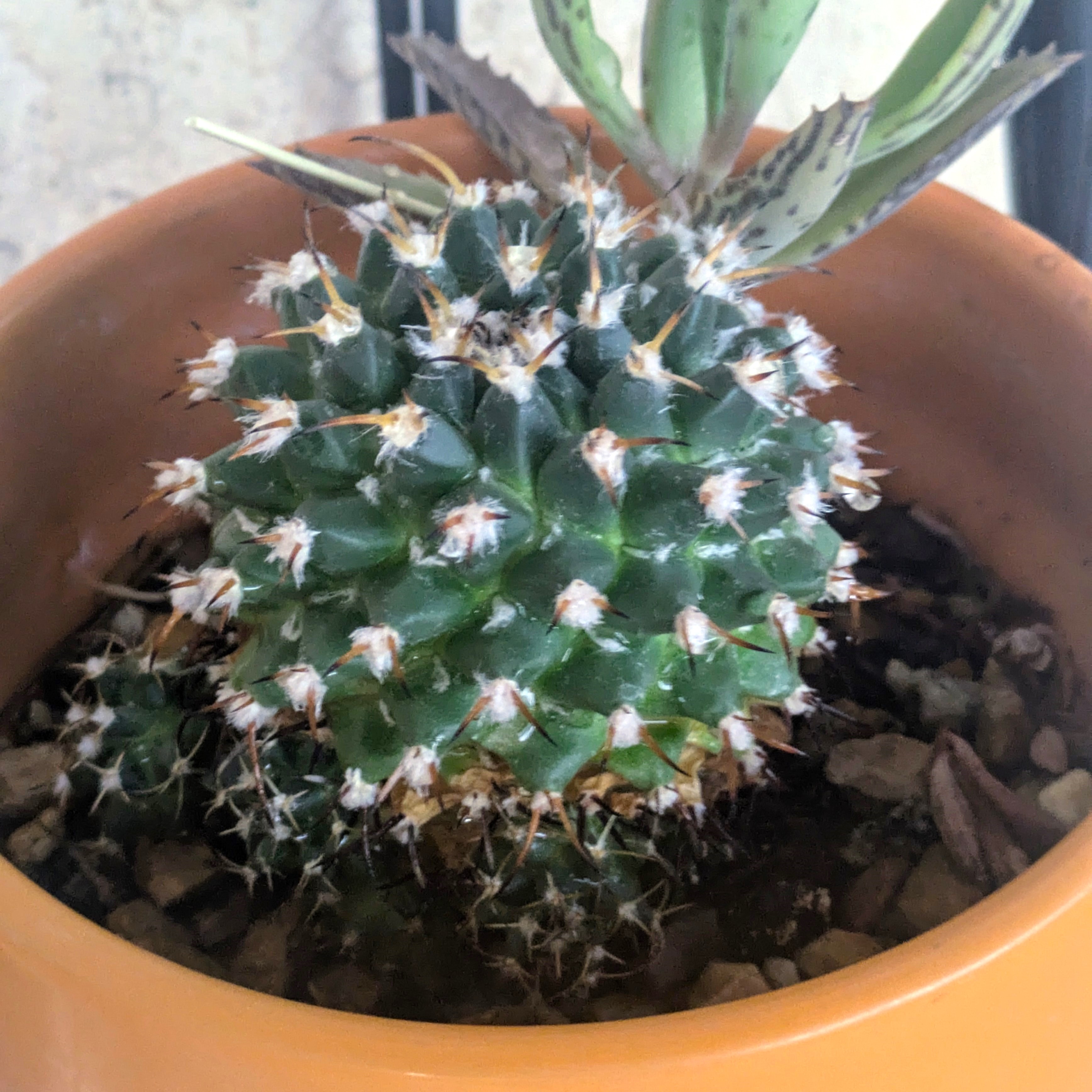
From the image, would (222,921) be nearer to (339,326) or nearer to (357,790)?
(357,790)

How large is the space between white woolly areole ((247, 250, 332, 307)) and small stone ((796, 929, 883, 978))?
502mm

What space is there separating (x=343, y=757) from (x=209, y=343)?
460mm

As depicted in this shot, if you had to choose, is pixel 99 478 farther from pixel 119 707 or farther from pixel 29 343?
pixel 119 707

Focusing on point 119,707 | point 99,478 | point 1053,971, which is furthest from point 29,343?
point 1053,971

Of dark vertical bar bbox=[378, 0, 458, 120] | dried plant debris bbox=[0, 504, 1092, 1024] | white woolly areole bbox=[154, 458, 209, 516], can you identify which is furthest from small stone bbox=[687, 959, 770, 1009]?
dark vertical bar bbox=[378, 0, 458, 120]

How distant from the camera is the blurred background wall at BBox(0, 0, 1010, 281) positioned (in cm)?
122

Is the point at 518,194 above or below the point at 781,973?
above

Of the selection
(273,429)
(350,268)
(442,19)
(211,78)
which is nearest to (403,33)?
(442,19)

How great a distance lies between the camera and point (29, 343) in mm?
773

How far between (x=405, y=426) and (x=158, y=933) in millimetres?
397

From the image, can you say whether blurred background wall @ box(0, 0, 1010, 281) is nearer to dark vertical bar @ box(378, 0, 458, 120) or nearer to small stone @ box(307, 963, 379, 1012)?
dark vertical bar @ box(378, 0, 458, 120)

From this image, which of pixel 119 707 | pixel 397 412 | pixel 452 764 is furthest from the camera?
pixel 119 707

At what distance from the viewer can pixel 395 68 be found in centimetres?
131

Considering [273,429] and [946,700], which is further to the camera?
[946,700]
